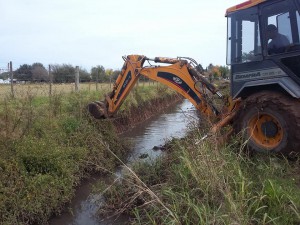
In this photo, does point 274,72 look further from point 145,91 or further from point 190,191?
point 145,91

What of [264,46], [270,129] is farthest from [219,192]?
[264,46]

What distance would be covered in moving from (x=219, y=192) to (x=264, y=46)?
314cm

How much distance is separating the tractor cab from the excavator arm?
71 cm

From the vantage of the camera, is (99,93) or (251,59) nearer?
(251,59)

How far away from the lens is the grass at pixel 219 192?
4.07 m

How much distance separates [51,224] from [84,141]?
2890mm

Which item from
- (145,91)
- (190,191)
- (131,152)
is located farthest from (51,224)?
(145,91)

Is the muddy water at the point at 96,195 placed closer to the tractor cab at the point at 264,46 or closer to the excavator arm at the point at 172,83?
the excavator arm at the point at 172,83

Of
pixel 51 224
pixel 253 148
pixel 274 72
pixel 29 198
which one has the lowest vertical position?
pixel 51 224

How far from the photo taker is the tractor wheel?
5621mm

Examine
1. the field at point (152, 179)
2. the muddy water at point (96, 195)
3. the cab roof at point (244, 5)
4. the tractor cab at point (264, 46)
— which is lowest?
the muddy water at point (96, 195)

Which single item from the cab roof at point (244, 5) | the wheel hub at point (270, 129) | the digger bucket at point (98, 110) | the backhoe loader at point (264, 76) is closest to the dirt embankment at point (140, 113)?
the digger bucket at point (98, 110)

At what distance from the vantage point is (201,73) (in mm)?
8359

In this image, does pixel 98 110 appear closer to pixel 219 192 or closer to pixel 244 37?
pixel 244 37
